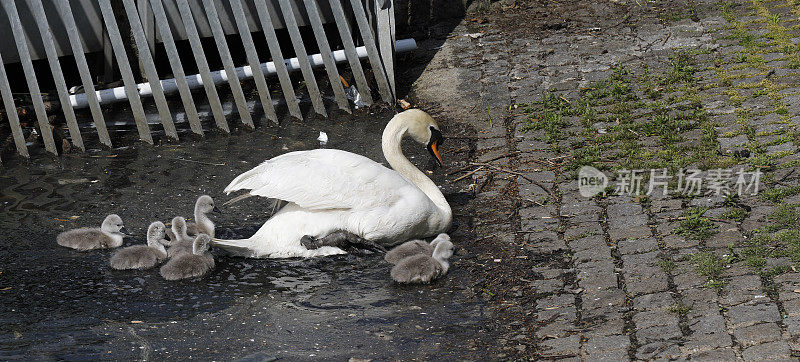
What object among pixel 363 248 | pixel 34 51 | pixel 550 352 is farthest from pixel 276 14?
pixel 550 352

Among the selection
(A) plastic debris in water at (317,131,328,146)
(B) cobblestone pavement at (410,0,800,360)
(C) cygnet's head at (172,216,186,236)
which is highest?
(C) cygnet's head at (172,216,186,236)

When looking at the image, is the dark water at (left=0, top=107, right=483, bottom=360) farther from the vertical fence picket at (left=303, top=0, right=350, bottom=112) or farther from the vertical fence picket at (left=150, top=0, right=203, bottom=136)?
the vertical fence picket at (left=303, top=0, right=350, bottom=112)

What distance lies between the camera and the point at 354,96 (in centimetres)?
888

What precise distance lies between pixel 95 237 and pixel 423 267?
2.34 metres

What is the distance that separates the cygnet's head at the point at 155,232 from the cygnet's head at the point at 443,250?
74.5 inches

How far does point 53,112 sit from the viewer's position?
887cm

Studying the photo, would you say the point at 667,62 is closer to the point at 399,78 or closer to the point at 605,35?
the point at 605,35

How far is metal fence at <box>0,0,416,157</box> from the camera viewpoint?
314 inches

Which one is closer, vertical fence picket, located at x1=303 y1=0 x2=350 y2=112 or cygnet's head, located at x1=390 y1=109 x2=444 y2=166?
cygnet's head, located at x1=390 y1=109 x2=444 y2=166

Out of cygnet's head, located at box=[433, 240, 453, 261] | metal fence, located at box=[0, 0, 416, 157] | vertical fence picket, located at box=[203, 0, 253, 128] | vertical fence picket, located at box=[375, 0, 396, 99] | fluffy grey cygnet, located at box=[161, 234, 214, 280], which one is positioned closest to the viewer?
cygnet's head, located at box=[433, 240, 453, 261]

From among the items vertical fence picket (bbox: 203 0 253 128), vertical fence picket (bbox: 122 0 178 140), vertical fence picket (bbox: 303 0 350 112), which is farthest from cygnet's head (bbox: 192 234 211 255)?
vertical fence picket (bbox: 303 0 350 112)

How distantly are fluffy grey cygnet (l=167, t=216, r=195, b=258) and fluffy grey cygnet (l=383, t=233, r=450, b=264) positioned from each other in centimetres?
133

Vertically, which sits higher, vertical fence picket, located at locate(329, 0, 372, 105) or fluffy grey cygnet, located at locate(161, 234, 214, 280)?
vertical fence picket, located at locate(329, 0, 372, 105)

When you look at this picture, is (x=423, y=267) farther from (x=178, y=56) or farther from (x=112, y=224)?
(x=178, y=56)
